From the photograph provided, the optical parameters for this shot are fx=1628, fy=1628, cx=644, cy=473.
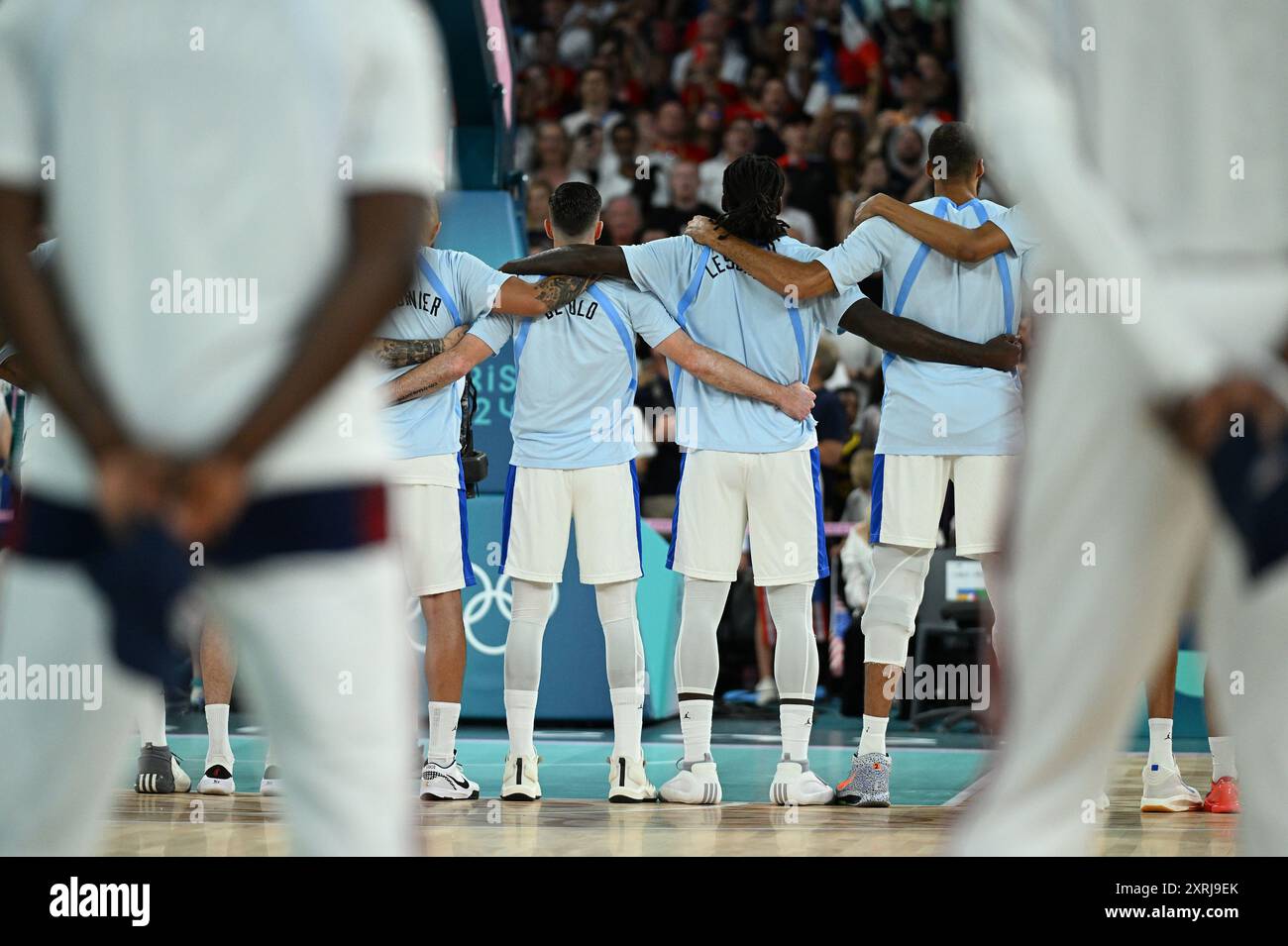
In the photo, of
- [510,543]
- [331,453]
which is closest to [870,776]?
[510,543]

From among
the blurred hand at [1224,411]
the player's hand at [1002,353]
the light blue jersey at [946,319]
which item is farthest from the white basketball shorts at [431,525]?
the blurred hand at [1224,411]

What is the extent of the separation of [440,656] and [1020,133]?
4.60m

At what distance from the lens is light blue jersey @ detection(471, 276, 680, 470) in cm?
648

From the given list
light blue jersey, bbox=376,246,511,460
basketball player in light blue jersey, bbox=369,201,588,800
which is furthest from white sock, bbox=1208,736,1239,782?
light blue jersey, bbox=376,246,511,460

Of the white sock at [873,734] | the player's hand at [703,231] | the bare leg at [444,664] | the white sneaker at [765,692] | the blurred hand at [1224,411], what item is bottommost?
the white sneaker at [765,692]

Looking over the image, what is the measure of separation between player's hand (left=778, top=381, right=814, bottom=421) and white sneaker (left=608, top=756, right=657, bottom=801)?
4.83ft

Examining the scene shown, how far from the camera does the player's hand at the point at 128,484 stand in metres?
1.75

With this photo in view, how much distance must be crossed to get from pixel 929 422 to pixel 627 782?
1780 mm

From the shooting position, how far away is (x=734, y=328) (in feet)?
21.0

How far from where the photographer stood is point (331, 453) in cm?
184

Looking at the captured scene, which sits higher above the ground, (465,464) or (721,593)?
(465,464)

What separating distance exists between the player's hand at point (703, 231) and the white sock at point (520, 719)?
6.22ft

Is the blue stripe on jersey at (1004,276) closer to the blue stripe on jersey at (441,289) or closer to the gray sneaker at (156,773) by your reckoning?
the blue stripe on jersey at (441,289)
